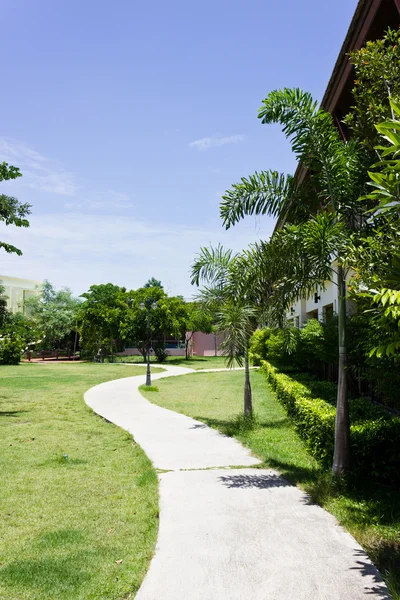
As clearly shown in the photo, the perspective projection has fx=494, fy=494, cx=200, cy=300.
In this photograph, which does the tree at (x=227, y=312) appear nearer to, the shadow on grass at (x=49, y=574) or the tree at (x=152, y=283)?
the shadow on grass at (x=49, y=574)

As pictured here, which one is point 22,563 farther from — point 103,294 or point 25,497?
point 103,294

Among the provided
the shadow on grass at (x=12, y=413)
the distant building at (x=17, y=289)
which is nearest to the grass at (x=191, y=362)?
the shadow on grass at (x=12, y=413)

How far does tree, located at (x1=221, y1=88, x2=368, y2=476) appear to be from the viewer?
6801 millimetres

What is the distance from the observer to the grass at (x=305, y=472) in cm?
490

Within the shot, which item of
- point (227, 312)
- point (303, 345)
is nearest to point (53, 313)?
point (303, 345)

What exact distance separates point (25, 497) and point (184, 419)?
658 centimetres

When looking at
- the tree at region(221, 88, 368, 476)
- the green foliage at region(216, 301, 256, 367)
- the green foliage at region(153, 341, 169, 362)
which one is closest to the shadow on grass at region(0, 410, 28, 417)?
the green foliage at region(216, 301, 256, 367)

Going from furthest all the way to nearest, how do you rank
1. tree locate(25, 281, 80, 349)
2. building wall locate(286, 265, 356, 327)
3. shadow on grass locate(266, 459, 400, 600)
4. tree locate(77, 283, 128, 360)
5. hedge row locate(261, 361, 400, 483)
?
tree locate(25, 281, 80, 349)
tree locate(77, 283, 128, 360)
building wall locate(286, 265, 356, 327)
hedge row locate(261, 361, 400, 483)
shadow on grass locate(266, 459, 400, 600)

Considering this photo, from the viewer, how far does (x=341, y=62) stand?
1216 centimetres

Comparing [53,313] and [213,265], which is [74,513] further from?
[53,313]

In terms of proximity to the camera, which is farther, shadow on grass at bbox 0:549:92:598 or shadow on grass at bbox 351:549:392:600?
shadow on grass at bbox 0:549:92:598

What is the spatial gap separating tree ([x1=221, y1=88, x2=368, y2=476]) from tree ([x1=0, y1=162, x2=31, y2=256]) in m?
9.26

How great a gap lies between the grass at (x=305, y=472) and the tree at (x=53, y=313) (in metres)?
39.2

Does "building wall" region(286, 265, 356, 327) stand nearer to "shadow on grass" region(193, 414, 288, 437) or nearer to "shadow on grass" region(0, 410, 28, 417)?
"shadow on grass" region(193, 414, 288, 437)
